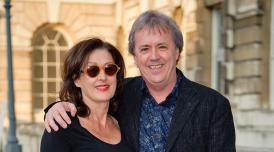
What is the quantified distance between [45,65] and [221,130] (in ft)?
63.6

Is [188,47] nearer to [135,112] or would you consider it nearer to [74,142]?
[135,112]

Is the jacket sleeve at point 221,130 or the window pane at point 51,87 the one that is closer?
the jacket sleeve at point 221,130

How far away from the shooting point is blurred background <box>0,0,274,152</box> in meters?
10.9

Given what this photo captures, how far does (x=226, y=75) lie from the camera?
12430 mm

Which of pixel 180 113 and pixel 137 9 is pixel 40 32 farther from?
pixel 180 113

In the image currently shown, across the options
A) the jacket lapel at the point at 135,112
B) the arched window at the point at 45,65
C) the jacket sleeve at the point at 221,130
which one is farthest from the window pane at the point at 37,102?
the jacket sleeve at the point at 221,130

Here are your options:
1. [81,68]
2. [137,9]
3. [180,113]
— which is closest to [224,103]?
[180,113]

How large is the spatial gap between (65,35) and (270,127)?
13.5 metres

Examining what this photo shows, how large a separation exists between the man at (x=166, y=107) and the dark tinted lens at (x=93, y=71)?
0.22m

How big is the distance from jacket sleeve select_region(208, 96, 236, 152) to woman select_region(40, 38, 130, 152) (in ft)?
1.69

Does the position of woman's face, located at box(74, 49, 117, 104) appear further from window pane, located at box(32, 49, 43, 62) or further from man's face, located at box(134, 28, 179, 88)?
window pane, located at box(32, 49, 43, 62)

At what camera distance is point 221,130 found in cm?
320

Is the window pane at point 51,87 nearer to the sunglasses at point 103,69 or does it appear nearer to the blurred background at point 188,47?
the blurred background at point 188,47

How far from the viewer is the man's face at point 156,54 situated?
10.9 feet
